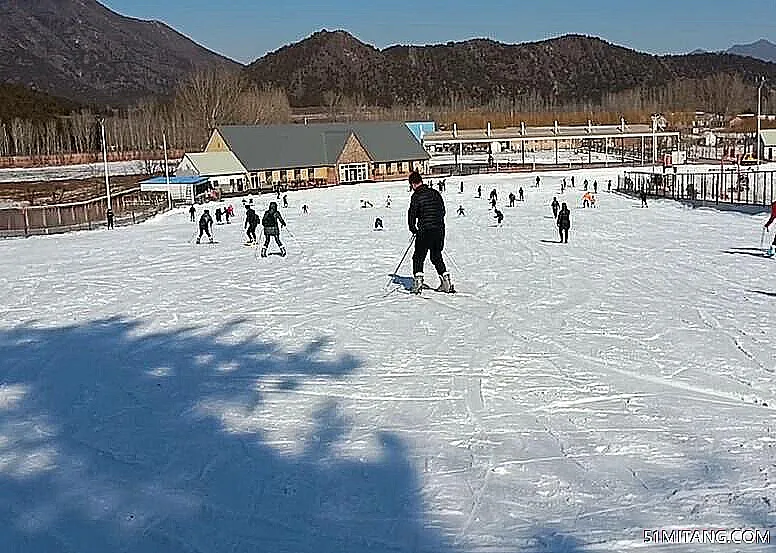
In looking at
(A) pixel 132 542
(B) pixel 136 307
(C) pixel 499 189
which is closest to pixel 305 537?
(A) pixel 132 542

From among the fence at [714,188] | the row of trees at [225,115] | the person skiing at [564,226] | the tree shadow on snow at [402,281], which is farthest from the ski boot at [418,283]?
the row of trees at [225,115]

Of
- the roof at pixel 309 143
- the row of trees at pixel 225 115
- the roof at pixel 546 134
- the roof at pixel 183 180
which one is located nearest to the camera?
the roof at pixel 183 180

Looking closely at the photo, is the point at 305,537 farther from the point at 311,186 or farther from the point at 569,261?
the point at 311,186

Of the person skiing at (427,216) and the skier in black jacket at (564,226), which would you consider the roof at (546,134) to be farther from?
the person skiing at (427,216)

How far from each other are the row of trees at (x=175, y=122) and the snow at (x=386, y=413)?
74348 millimetres

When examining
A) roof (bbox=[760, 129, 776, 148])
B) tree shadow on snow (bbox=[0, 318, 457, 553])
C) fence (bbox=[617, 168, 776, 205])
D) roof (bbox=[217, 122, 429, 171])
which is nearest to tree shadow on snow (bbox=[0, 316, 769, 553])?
tree shadow on snow (bbox=[0, 318, 457, 553])

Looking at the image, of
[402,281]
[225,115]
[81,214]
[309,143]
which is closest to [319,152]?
[309,143]

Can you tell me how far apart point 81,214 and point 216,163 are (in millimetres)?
16606

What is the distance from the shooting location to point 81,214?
4031 cm

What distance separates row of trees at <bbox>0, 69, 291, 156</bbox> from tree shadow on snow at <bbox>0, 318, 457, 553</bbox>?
77.3 m

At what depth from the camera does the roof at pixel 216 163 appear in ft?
179

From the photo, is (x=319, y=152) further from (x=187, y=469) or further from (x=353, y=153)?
(x=187, y=469)

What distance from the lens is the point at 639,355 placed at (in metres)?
7.20

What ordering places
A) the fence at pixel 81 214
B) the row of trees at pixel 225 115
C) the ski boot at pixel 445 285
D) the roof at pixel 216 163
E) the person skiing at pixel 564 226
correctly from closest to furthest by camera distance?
1. the ski boot at pixel 445 285
2. the person skiing at pixel 564 226
3. the fence at pixel 81 214
4. the roof at pixel 216 163
5. the row of trees at pixel 225 115
